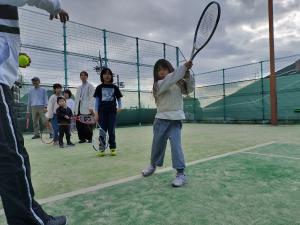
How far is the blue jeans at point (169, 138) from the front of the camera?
335 cm

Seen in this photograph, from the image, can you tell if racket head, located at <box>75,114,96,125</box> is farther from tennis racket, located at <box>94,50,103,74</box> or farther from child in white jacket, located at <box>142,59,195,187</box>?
tennis racket, located at <box>94,50,103,74</box>

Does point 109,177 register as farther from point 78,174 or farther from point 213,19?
point 213,19

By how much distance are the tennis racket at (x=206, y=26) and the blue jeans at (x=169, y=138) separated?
85 centimetres

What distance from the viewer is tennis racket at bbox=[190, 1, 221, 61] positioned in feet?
10.2

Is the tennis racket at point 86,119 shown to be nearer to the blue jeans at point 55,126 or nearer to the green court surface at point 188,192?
the blue jeans at point 55,126

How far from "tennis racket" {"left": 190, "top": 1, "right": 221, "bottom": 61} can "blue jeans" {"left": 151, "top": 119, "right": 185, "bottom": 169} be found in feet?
2.80

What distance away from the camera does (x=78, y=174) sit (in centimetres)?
394

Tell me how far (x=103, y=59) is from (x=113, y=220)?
1162cm

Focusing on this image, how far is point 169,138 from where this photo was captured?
3.48 m

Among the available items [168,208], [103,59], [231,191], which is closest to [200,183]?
[231,191]

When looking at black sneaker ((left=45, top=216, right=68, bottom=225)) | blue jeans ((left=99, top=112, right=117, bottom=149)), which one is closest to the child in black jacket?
blue jeans ((left=99, top=112, right=117, bottom=149))

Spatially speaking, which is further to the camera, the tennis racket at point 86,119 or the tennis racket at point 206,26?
the tennis racket at point 86,119

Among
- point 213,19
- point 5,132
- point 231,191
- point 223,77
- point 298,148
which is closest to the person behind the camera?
point 5,132

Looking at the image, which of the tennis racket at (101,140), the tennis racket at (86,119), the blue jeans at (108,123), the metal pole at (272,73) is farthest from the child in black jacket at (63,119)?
the metal pole at (272,73)
